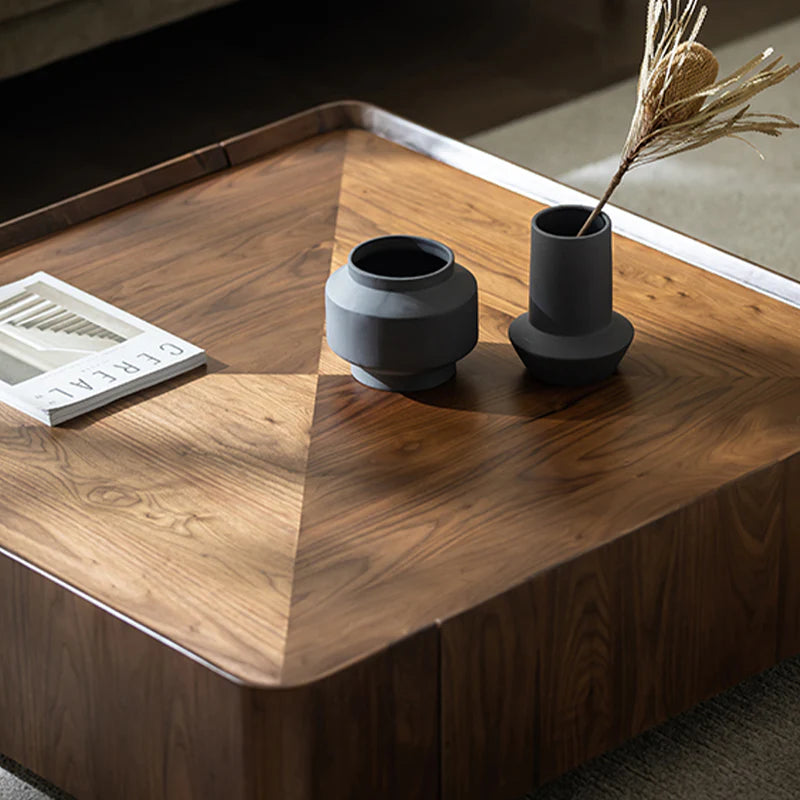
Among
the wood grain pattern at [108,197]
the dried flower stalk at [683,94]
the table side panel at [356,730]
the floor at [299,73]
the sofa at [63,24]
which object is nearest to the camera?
the table side panel at [356,730]

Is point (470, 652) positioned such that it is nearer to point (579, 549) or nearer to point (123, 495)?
point (579, 549)

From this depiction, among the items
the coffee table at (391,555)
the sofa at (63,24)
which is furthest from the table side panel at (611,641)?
the sofa at (63,24)

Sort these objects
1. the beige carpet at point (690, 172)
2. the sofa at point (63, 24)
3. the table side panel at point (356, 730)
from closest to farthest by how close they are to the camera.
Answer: the table side panel at point (356, 730) < the beige carpet at point (690, 172) < the sofa at point (63, 24)

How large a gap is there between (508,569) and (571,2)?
2.59 meters

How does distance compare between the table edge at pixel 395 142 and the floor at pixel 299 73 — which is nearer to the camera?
the table edge at pixel 395 142

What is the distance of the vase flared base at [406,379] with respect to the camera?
4.70 feet

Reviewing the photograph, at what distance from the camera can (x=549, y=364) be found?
56.1 inches

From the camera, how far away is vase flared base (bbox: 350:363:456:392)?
1.43m

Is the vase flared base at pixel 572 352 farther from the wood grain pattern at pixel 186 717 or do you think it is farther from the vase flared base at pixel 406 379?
the wood grain pattern at pixel 186 717

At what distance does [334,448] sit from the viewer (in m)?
1.36

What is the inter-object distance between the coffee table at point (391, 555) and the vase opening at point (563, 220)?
0.43 ft

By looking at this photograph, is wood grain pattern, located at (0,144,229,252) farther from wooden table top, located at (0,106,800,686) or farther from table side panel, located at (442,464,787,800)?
table side panel, located at (442,464,787,800)

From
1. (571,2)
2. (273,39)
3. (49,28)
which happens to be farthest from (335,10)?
(49,28)

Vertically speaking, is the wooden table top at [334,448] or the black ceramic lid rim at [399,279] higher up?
the black ceramic lid rim at [399,279]
